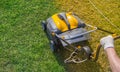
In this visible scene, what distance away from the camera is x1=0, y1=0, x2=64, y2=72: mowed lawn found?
3.55 meters

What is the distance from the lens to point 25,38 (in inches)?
154

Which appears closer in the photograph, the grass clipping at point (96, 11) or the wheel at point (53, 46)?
the wheel at point (53, 46)

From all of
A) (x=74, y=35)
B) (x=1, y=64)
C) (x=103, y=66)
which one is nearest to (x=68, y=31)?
(x=74, y=35)

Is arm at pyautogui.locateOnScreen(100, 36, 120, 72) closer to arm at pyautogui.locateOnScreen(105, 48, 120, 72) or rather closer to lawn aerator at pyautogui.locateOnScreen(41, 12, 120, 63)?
arm at pyautogui.locateOnScreen(105, 48, 120, 72)

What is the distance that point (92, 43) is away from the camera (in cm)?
382

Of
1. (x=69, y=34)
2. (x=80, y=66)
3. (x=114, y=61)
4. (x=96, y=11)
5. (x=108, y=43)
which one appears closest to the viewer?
(x=114, y=61)

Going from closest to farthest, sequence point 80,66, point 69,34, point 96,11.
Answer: point 69,34, point 80,66, point 96,11

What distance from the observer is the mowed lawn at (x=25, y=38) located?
355 centimetres

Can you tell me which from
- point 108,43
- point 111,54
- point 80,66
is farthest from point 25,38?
point 111,54

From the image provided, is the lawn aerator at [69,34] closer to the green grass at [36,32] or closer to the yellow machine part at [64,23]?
the yellow machine part at [64,23]

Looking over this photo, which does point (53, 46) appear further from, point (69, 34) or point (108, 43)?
point (108, 43)

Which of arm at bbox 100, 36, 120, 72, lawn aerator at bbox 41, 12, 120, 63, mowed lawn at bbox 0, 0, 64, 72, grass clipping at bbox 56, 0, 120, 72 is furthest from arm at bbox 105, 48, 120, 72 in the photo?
grass clipping at bbox 56, 0, 120, 72

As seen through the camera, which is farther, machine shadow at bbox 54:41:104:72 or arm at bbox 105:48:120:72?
machine shadow at bbox 54:41:104:72

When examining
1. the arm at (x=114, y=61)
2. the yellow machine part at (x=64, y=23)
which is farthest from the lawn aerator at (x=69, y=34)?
the arm at (x=114, y=61)
